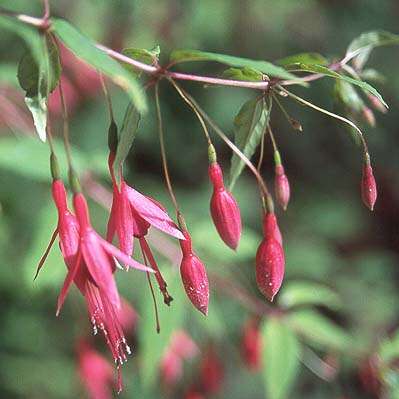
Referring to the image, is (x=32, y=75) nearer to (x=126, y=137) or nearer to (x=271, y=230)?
(x=126, y=137)

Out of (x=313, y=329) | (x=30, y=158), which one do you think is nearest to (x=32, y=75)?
(x=30, y=158)

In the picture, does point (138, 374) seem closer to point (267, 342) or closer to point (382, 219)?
point (267, 342)

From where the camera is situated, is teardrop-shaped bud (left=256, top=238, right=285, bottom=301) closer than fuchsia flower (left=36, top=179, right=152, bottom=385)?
No

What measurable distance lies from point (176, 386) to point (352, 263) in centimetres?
128

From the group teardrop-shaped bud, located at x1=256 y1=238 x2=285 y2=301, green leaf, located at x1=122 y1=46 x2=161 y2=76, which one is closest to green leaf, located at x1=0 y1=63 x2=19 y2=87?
green leaf, located at x1=122 y1=46 x2=161 y2=76

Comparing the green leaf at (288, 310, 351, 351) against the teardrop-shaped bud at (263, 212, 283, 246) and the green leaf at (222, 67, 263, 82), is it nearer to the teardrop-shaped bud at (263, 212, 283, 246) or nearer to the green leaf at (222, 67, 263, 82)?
the teardrop-shaped bud at (263, 212, 283, 246)

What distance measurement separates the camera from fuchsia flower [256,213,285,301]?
876 mm

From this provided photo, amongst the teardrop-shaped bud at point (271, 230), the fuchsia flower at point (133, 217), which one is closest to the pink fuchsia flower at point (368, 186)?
the teardrop-shaped bud at point (271, 230)

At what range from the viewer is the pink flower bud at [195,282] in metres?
0.87

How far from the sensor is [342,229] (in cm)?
326

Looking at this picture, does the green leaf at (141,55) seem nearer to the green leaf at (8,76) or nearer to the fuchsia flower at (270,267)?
the fuchsia flower at (270,267)

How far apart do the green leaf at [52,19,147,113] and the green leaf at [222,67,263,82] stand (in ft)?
0.59

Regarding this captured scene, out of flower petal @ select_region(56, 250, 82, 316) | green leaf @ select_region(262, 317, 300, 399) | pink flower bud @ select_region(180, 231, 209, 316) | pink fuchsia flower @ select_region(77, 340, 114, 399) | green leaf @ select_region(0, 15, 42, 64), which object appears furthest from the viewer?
pink fuchsia flower @ select_region(77, 340, 114, 399)

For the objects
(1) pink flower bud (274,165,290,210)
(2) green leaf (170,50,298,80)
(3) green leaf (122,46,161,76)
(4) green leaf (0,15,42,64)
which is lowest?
(1) pink flower bud (274,165,290,210)
